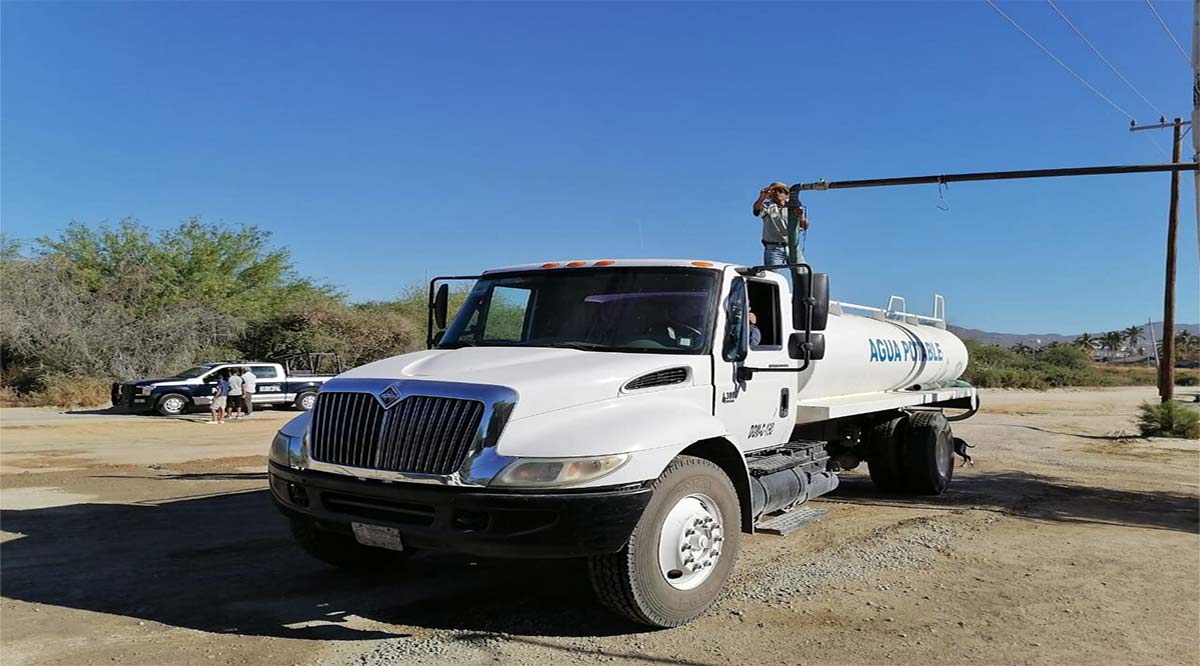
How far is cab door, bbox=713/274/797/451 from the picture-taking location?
5953mm

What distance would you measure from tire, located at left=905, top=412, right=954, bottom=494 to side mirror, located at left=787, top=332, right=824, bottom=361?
15.6ft

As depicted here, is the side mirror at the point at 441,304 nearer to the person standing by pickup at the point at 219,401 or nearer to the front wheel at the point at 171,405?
the person standing by pickup at the point at 219,401

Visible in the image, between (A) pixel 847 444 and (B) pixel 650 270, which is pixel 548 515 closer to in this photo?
(B) pixel 650 270

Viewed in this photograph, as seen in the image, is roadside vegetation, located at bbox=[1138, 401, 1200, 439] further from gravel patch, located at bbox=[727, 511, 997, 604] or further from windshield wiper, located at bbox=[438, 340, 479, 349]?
windshield wiper, located at bbox=[438, 340, 479, 349]

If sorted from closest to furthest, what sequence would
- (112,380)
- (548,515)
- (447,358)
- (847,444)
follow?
(548,515), (447,358), (847,444), (112,380)

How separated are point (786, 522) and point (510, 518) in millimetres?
3224

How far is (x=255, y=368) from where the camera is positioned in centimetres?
2605

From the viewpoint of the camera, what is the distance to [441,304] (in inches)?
291

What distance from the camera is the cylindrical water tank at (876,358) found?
26.6ft

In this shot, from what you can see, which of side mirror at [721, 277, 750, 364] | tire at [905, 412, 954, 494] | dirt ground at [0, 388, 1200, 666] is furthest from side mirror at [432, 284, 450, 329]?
tire at [905, 412, 954, 494]

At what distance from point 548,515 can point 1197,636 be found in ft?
13.4

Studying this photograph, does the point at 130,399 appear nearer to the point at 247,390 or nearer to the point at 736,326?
the point at 247,390

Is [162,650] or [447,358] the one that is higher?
Result: [447,358]

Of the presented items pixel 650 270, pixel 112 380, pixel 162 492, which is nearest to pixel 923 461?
pixel 650 270
